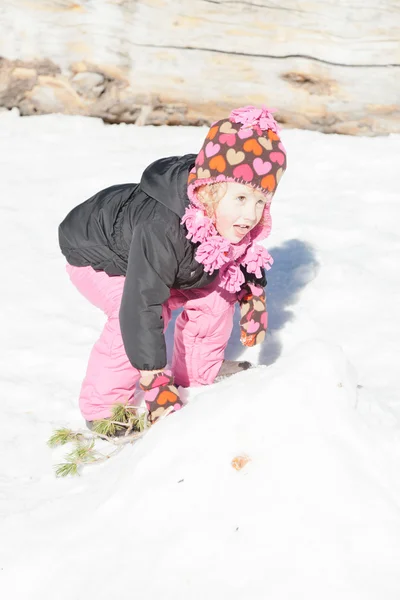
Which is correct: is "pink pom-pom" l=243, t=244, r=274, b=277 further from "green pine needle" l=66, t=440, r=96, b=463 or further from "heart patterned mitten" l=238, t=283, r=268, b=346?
"green pine needle" l=66, t=440, r=96, b=463

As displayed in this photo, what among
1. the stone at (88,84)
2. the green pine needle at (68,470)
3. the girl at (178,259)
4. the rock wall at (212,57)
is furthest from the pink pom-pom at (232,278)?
the stone at (88,84)

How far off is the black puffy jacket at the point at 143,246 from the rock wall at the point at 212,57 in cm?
254

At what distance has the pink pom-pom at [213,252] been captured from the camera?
8.44 feet

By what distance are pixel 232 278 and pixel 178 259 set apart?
11.2 inches

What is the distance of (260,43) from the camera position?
518cm

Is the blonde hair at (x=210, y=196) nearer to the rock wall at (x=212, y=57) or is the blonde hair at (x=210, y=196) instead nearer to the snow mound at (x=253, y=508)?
the snow mound at (x=253, y=508)

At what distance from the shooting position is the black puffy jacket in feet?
8.19

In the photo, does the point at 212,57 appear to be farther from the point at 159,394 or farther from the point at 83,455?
the point at 83,455

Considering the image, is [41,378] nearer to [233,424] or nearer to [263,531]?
[233,424]

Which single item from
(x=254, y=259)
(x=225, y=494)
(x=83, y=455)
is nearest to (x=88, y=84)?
(x=254, y=259)

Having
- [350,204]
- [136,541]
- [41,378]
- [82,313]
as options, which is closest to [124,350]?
[41,378]

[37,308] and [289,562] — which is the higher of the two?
[289,562]

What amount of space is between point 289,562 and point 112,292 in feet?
5.13

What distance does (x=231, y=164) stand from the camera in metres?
2.52
